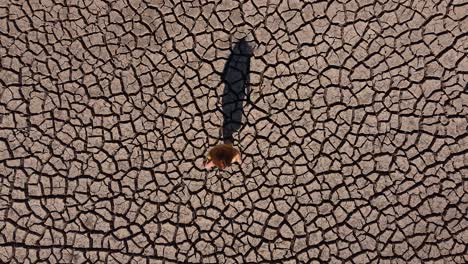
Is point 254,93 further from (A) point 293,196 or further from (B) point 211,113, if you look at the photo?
(A) point 293,196

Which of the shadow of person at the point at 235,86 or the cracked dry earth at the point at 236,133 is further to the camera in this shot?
the shadow of person at the point at 235,86

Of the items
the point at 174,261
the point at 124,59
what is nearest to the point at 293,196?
the point at 174,261

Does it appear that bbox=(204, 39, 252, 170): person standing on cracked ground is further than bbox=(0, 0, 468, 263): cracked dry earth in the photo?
Yes

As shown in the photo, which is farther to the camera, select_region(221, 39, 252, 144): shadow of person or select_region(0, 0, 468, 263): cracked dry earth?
select_region(221, 39, 252, 144): shadow of person

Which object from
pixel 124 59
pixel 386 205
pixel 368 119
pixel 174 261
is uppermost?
pixel 124 59
